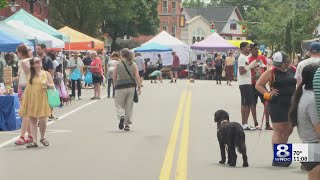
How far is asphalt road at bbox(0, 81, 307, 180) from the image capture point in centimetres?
953

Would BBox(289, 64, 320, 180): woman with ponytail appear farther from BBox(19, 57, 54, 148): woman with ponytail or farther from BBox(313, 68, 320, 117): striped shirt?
BBox(19, 57, 54, 148): woman with ponytail

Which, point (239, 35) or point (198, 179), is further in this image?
point (239, 35)

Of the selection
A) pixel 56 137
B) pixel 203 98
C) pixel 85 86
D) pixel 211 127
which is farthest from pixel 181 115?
pixel 85 86

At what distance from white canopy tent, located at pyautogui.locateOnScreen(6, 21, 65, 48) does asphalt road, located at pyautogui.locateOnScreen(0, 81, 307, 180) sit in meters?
4.82

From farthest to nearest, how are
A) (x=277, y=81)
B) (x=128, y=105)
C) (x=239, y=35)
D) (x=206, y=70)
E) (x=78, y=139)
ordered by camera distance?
(x=239, y=35), (x=206, y=70), (x=128, y=105), (x=78, y=139), (x=277, y=81)

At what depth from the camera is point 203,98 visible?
2622cm

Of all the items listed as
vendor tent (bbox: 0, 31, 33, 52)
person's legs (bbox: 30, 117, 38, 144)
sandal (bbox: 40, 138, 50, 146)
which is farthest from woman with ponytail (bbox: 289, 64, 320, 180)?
vendor tent (bbox: 0, 31, 33, 52)

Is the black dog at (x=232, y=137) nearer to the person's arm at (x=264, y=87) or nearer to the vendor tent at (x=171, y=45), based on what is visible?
the person's arm at (x=264, y=87)

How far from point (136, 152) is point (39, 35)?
1307 cm

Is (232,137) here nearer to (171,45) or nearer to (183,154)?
(183,154)

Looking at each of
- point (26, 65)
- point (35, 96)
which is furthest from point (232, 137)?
point (26, 65)

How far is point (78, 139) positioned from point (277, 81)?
4.73m

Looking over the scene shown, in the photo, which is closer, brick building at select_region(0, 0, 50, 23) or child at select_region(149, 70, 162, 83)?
child at select_region(149, 70, 162, 83)

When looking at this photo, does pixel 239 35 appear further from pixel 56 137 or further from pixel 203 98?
pixel 56 137
